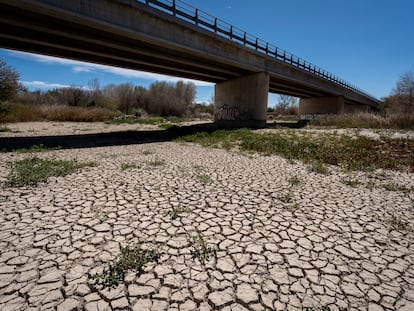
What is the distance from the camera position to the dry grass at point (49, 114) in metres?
20.9

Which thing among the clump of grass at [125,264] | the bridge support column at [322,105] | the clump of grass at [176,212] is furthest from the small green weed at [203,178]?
the bridge support column at [322,105]

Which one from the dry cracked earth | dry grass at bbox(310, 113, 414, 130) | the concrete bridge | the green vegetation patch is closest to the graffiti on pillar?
the concrete bridge

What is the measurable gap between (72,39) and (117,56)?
3297 mm

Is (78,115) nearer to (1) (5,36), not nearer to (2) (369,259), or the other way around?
(1) (5,36)

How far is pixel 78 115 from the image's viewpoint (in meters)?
25.9

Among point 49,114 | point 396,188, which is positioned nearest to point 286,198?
point 396,188

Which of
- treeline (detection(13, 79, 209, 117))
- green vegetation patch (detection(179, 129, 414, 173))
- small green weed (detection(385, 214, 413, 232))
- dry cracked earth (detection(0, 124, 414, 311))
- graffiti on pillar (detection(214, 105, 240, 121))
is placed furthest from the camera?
treeline (detection(13, 79, 209, 117))

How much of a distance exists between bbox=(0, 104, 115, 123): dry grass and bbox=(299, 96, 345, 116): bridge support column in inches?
1468

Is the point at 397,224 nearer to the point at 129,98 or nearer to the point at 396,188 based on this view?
the point at 396,188

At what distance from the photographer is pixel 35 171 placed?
5805 mm

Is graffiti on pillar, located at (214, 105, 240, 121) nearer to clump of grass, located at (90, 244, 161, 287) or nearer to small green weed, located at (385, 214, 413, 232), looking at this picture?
small green weed, located at (385, 214, 413, 232)

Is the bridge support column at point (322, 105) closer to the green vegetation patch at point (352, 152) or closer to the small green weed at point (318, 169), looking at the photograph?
the green vegetation patch at point (352, 152)

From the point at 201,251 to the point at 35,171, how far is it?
5.73 m

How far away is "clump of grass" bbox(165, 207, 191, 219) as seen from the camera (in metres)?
3.68
